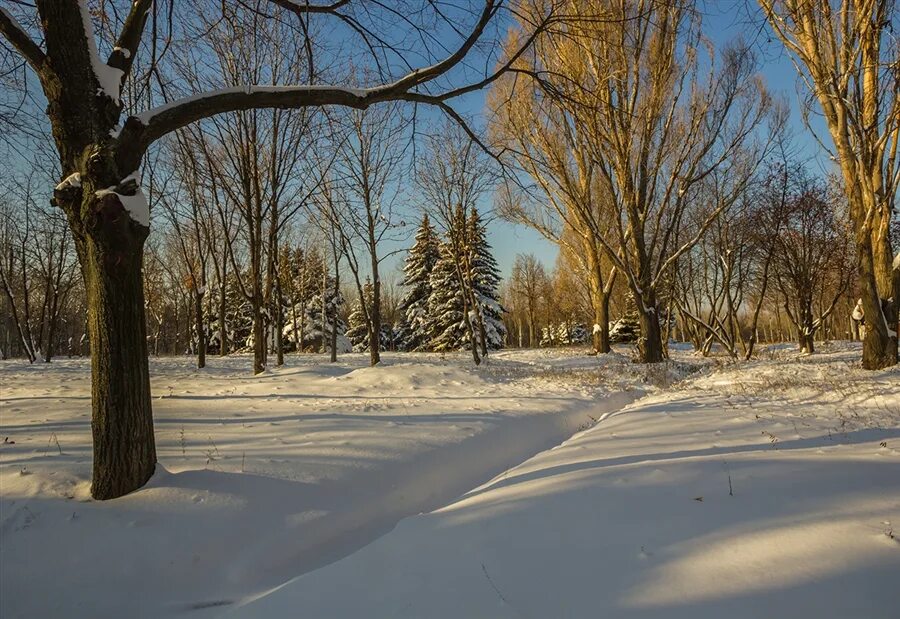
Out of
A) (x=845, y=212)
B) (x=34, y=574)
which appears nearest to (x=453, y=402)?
(x=34, y=574)

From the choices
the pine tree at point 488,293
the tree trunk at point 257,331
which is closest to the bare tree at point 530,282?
the pine tree at point 488,293

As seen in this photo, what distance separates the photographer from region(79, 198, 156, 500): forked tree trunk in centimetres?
338

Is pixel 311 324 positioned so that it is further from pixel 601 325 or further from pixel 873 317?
pixel 873 317

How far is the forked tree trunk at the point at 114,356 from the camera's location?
11.1 feet

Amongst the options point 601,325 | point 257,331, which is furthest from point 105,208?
point 601,325

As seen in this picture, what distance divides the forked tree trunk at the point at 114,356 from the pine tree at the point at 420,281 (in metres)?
29.5

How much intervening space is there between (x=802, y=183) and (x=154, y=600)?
23628mm

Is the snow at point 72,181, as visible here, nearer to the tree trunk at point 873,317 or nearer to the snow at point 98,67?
the snow at point 98,67

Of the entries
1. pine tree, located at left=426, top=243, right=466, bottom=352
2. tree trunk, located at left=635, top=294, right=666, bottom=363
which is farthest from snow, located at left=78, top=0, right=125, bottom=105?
pine tree, located at left=426, top=243, right=466, bottom=352

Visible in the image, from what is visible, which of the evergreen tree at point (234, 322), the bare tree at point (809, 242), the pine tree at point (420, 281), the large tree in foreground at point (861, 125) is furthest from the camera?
the evergreen tree at point (234, 322)

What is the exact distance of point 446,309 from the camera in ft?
101

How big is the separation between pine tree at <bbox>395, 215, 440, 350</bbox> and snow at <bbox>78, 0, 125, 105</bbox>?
2952 cm

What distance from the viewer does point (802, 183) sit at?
1841 centimetres

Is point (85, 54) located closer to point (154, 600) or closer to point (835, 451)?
point (154, 600)
